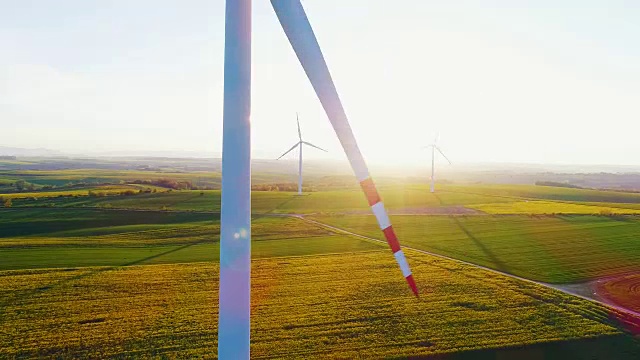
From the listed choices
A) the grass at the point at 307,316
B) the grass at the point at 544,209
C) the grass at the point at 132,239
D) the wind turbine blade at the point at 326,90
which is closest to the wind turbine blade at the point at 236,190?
the wind turbine blade at the point at 326,90

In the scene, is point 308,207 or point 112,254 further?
point 308,207

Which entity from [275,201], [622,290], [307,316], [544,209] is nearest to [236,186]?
[307,316]

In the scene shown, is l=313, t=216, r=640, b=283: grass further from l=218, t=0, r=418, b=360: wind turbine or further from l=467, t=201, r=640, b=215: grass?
l=218, t=0, r=418, b=360: wind turbine

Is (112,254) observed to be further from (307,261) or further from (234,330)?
(234,330)

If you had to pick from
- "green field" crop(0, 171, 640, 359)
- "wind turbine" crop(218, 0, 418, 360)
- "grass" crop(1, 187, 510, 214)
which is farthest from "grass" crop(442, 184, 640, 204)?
"wind turbine" crop(218, 0, 418, 360)

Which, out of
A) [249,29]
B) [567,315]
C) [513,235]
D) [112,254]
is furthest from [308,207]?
[249,29]

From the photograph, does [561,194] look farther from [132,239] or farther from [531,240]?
[132,239]
